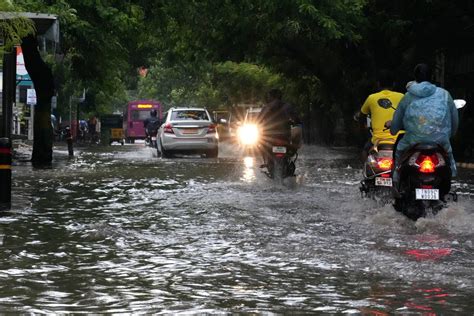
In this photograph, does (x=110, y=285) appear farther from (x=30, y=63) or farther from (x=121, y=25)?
(x=30, y=63)

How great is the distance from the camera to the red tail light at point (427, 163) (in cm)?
1029

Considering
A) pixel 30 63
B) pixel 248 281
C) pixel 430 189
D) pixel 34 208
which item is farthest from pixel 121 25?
pixel 248 281

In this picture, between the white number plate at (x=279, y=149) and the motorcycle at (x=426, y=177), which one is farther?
the white number plate at (x=279, y=149)

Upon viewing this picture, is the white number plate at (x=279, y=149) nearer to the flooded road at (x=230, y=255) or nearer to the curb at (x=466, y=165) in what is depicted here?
the flooded road at (x=230, y=255)

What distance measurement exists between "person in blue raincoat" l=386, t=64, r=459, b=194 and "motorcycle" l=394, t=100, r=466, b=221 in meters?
0.17

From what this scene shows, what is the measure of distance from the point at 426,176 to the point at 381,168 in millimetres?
1668

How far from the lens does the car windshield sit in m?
30.7

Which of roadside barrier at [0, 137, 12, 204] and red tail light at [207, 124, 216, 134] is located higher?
red tail light at [207, 124, 216, 134]

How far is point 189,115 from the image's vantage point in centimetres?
3105

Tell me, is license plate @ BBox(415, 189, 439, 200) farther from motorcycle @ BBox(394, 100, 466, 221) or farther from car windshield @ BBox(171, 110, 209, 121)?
car windshield @ BBox(171, 110, 209, 121)

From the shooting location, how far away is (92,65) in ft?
93.1

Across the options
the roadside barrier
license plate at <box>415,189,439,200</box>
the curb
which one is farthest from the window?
license plate at <box>415,189,439,200</box>

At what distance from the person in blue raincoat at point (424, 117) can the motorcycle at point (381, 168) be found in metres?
0.92

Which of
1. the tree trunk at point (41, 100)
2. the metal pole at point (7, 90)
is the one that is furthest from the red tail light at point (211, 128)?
the metal pole at point (7, 90)
